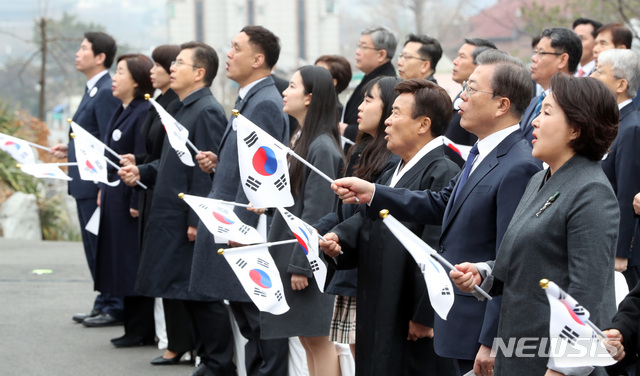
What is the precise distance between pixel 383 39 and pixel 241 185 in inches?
95.9

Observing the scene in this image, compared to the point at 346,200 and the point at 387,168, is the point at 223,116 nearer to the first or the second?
the point at 387,168

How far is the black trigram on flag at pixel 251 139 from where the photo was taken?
442cm

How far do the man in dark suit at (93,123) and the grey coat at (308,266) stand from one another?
3.18 m

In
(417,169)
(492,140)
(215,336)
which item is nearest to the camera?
(492,140)

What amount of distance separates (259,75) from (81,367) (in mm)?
2529

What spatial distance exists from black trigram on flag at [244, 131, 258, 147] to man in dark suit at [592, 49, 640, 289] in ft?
6.50

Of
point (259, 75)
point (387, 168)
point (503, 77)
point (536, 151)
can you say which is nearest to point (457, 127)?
point (259, 75)

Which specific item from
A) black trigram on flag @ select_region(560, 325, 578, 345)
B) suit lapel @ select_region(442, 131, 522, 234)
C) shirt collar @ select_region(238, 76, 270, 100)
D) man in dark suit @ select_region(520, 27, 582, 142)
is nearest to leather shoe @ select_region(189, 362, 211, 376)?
shirt collar @ select_region(238, 76, 270, 100)

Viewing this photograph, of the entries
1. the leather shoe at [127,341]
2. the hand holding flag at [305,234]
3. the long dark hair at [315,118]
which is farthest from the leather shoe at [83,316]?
the hand holding flag at [305,234]

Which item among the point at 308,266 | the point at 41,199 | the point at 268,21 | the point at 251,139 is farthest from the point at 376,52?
the point at 268,21

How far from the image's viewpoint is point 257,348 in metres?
5.75

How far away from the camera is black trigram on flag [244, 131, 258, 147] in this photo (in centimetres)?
442

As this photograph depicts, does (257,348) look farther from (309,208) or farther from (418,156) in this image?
(418,156)

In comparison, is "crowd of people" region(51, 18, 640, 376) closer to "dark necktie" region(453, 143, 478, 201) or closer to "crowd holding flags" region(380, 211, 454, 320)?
"dark necktie" region(453, 143, 478, 201)
